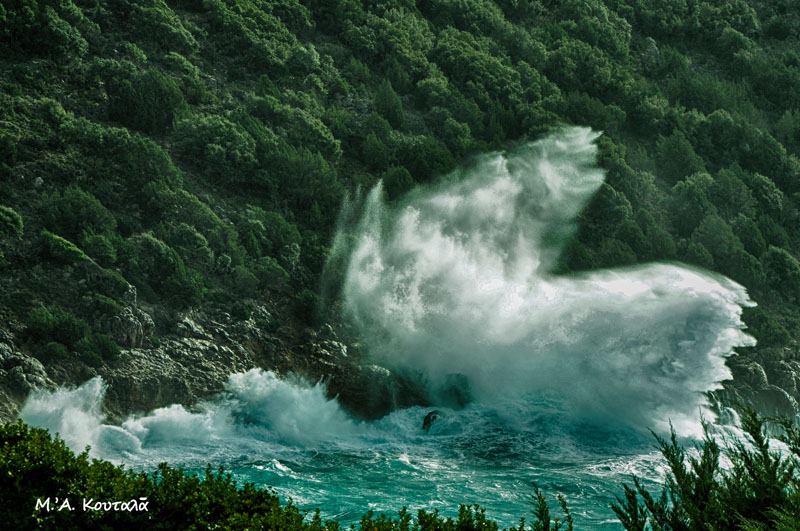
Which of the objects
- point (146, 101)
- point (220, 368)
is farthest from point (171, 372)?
point (146, 101)

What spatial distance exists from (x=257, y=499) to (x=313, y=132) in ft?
66.9

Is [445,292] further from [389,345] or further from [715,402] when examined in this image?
[715,402]

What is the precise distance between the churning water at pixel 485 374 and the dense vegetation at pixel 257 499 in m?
6.53

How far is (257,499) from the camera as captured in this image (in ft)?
35.1

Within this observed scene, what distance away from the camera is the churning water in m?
19.6

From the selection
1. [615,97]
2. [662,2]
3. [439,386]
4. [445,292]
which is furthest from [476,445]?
[662,2]

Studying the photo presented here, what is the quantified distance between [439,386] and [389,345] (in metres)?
1.59

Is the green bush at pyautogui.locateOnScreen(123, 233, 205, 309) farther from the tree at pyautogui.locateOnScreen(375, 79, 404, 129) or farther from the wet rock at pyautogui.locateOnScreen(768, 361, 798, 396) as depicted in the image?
the wet rock at pyautogui.locateOnScreen(768, 361, 798, 396)

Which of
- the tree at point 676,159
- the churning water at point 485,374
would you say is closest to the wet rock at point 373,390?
the churning water at point 485,374

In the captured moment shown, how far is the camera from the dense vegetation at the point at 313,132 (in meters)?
23.9

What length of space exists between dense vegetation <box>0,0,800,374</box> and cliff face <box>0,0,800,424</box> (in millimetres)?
69

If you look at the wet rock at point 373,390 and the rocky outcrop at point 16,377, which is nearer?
the rocky outcrop at point 16,377

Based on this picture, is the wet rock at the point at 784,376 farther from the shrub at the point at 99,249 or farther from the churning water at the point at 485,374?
the shrub at the point at 99,249

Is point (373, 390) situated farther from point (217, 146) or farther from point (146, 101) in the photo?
point (146, 101)
